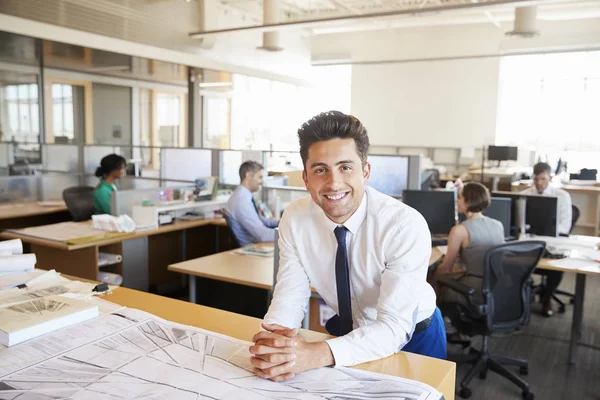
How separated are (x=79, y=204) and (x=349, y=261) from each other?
13.0ft

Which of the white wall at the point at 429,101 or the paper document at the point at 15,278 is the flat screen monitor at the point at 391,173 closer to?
the paper document at the point at 15,278

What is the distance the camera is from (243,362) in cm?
126

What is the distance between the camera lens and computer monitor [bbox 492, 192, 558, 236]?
4082 mm

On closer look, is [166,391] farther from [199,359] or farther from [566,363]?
[566,363]

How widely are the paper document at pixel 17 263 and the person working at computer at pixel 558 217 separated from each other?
3.78 meters

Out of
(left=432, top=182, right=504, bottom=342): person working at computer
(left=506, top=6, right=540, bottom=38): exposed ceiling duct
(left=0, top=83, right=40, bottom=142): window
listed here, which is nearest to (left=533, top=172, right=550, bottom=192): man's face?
(left=432, top=182, right=504, bottom=342): person working at computer

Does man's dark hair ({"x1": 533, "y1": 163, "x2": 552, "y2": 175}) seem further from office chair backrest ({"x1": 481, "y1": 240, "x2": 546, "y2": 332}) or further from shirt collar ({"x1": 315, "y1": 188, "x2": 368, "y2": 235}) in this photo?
shirt collar ({"x1": 315, "y1": 188, "x2": 368, "y2": 235})

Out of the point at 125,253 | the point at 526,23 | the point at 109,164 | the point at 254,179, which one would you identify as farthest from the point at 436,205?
the point at 526,23

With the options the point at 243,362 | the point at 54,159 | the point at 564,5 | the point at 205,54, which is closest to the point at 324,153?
the point at 243,362

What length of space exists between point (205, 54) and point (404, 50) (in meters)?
4.75

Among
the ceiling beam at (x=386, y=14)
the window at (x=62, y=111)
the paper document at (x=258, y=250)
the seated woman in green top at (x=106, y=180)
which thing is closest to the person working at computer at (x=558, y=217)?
the ceiling beam at (x=386, y=14)

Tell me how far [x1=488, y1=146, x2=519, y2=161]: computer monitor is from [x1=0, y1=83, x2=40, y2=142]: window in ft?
26.3

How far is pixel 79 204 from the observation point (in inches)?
192

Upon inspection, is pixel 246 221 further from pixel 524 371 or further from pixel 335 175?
pixel 335 175
